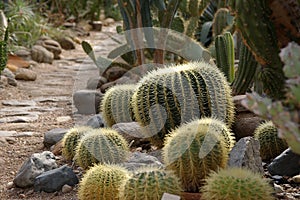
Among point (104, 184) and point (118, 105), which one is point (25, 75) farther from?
point (104, 184)

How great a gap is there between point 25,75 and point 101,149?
186 inches

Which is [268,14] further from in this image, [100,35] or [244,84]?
[100,35]

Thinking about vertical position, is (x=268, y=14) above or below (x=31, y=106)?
above

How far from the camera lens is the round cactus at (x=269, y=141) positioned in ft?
11.8

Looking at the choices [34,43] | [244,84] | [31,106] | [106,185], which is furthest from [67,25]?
[106,185]

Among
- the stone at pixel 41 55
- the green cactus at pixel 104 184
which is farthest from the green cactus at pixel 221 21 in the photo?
the green cactus at pixel 104 184

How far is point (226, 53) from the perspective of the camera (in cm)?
467

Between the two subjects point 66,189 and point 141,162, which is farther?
point 66,189

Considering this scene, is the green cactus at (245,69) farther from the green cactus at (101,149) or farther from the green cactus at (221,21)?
the green cactus at (221,21)

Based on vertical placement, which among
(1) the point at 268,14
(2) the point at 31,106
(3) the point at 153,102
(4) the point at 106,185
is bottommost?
(2) the point at 31,106

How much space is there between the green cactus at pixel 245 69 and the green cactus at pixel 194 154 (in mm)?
1314

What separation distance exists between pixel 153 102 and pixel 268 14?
1207 millimetres

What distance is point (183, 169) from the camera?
110 inches

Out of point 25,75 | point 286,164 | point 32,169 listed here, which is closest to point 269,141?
point 286,164
